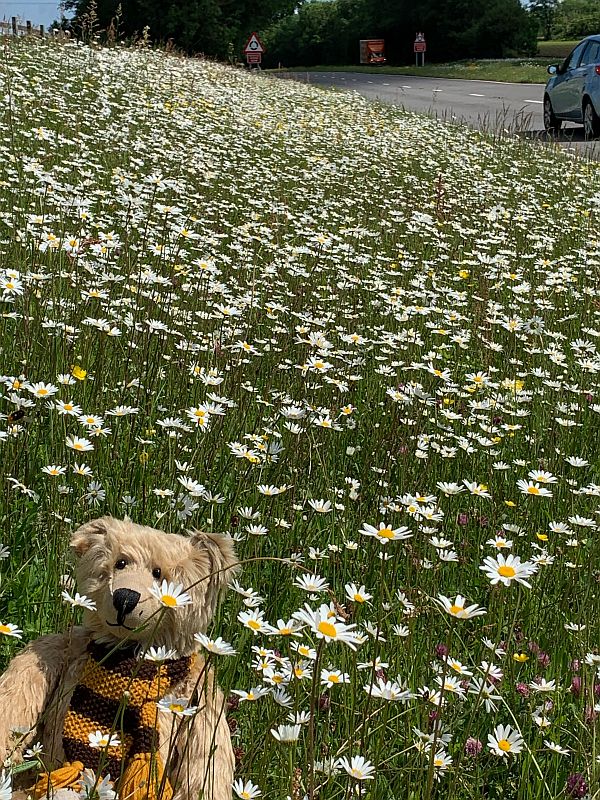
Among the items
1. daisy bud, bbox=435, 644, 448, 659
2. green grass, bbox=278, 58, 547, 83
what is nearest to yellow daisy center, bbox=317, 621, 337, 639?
daisy bud, bbox=435, 644, 448, 659

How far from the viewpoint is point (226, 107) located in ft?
46.1

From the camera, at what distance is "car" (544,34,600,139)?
16.5 meters

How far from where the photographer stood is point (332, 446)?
A: 3758mm

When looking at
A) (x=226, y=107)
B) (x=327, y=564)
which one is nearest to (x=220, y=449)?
(x=327, y=564)

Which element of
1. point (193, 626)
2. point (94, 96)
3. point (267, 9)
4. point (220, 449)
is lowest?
point (220, 449)

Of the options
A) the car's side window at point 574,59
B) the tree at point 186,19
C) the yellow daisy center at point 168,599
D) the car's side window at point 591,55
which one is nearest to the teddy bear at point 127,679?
the yellow daisy center at point 168,599

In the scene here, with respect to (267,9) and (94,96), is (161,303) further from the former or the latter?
(267,9)

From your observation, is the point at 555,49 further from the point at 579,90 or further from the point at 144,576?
the point at 144,576

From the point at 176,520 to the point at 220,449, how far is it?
793mm

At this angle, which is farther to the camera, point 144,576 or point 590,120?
point 590,120

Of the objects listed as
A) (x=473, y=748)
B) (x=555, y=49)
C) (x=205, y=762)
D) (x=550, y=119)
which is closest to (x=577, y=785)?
(x=473, y=748)

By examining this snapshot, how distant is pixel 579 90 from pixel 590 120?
25.2 inches

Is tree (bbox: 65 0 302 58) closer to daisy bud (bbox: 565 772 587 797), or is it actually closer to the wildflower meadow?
the wildflower meadow

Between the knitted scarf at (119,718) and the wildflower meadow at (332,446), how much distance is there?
0.57 feet
